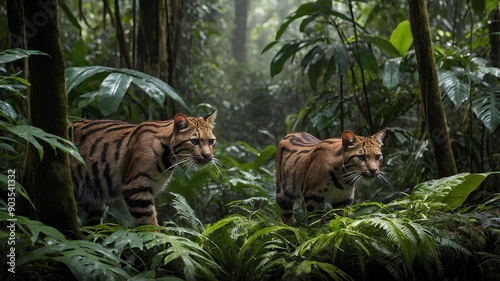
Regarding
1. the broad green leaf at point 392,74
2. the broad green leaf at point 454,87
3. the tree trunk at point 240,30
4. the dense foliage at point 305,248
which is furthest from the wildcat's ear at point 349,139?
the tree trunk at point 240,30

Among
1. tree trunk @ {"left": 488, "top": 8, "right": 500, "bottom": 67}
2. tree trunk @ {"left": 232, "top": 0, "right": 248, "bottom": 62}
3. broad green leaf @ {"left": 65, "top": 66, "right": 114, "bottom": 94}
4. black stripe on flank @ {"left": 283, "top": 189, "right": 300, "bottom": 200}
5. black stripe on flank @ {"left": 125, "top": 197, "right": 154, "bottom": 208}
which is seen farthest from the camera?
tree trunk @ {"left": 232, "top": 0, "right": 248, "bottom": 62}

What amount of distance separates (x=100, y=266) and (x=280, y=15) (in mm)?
23315

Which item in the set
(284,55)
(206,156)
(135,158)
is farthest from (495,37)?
(135,158)

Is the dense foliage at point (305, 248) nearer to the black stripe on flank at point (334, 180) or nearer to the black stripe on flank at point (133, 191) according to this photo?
the black stripe on flank at point (133, 191)

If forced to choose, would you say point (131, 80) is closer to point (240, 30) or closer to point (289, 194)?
point (289, 194)

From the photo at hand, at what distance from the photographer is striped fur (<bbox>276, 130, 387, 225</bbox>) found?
5230 millimetres

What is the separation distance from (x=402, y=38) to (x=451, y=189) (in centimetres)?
303

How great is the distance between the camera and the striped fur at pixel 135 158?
489 centimetres

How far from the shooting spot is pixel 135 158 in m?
4.98

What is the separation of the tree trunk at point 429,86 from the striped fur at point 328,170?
46cm

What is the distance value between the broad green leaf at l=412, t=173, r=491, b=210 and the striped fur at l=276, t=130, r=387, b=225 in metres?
0.49

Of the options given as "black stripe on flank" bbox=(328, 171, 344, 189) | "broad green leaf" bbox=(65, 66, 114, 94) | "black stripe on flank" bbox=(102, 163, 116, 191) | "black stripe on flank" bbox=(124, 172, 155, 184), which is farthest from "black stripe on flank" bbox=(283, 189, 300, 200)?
"broad green leaf" bbox=(65, 66, 114, 94)

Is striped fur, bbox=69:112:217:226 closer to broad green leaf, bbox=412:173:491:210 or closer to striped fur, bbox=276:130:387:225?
striped fur, bbox=276:130:387:225

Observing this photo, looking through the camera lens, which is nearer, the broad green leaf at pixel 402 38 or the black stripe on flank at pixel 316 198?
the black stripe on flank at pixel 316 198
